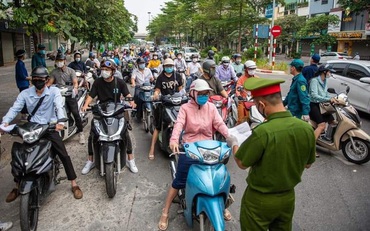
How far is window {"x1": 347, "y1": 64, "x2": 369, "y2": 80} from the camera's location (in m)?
8.23

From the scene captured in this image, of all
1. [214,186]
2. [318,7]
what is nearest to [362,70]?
[214,186]

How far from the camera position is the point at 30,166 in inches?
126

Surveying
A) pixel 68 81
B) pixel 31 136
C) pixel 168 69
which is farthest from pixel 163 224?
pixel 68 81

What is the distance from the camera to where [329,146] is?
18.4 ft

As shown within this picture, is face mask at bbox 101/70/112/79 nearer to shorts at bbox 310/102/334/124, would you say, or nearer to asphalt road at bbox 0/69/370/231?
asphalt road at bbox 0/69/370/231

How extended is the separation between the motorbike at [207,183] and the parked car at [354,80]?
6438 millimetres

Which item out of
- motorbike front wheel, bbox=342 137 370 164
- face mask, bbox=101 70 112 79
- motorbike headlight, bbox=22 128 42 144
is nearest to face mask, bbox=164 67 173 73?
face mask, bbox=101 70 112 79

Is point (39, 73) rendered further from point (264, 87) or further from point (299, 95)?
point (299, 95)

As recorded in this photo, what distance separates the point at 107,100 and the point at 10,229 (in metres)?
2.23

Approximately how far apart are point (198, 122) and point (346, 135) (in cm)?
322

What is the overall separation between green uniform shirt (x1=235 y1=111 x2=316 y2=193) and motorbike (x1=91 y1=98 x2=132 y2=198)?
7.28 ft

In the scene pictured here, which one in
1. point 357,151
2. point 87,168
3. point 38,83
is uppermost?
point 38,83

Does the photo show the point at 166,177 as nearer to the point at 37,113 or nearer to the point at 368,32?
the point at 37,113

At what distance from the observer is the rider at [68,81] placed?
241 inches
